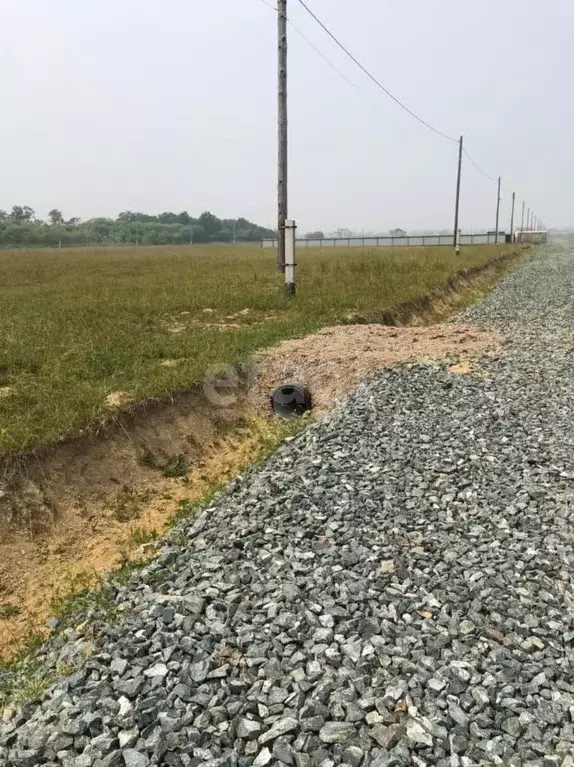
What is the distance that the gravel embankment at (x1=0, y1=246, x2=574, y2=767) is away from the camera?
10.2 feet

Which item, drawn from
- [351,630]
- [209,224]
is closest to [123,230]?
[209,224]

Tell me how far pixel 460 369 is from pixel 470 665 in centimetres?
718

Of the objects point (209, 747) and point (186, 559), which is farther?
point (186, 559)

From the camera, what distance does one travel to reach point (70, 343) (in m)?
10.5

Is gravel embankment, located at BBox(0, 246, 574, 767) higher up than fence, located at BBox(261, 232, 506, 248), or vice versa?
fence, located at BBox(261, 232, 506, 248)

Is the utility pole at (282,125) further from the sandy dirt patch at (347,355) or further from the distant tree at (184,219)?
the distant tree at (184,219)

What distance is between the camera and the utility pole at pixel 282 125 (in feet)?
53.2

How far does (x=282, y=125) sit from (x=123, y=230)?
107081mm

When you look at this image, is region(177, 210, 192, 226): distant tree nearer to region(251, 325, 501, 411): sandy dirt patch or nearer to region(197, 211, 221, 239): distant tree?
region(197, 211, 221, 239): distant tree

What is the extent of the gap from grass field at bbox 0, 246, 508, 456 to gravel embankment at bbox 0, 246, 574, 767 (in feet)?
8.01

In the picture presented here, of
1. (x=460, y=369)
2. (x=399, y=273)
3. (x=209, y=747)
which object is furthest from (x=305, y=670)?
(x=399, y=273)

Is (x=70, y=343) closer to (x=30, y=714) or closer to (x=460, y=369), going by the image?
(x=460, y=369)

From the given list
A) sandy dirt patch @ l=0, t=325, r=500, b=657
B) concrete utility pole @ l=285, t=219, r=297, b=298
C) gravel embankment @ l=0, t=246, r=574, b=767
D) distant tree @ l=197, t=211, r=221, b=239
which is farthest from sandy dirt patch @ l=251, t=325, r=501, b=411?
distant tree @ l=197, t=211, r=221, b=239

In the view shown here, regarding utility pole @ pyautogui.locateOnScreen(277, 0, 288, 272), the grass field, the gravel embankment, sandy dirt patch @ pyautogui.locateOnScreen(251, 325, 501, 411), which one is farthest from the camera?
utility pole @ pyautogui.locateOnScreen(277, 0, 288, 272)
